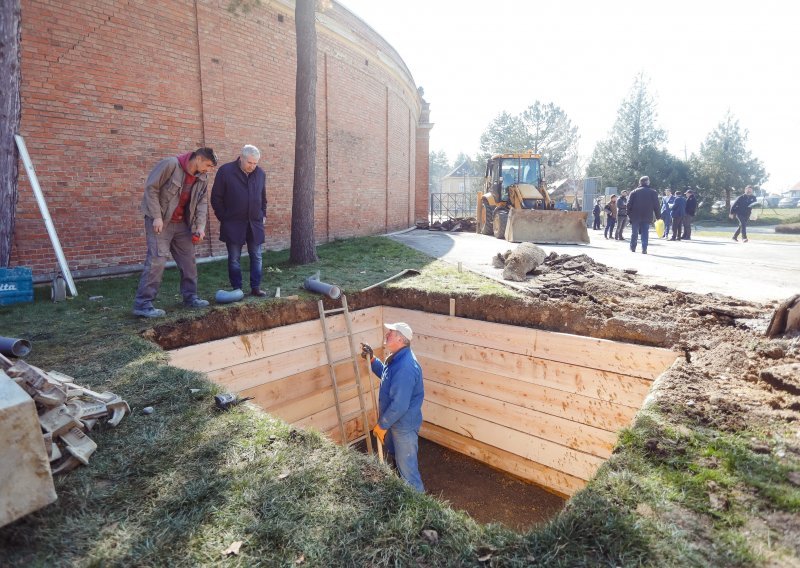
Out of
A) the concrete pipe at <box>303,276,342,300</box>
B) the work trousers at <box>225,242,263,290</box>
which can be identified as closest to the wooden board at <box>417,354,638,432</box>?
the concrete pipe at <box>303,276,342,300</box>

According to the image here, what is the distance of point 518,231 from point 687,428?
1086 centimetres

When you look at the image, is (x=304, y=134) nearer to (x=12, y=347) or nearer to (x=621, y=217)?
(x=12, y=347)

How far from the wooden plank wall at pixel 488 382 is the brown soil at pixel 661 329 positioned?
19cm

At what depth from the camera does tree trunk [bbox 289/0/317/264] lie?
8.02 metres

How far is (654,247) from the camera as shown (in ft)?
41.6

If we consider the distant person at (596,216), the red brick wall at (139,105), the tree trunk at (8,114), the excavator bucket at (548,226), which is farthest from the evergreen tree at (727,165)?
the tree trunk at (8,114)

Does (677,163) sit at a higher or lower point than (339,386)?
higher

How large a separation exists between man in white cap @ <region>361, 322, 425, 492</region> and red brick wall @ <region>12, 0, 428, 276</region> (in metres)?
5.52

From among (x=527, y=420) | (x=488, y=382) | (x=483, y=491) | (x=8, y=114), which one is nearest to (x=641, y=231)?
(x=488, y=382)

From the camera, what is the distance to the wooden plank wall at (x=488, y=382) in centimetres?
501

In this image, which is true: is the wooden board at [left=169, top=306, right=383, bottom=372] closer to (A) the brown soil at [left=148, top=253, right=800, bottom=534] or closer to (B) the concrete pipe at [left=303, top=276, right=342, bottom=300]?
(A) the brown soil at [left=148, top=253, right=800, bottom=534]

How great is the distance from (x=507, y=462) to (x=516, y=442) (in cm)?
38

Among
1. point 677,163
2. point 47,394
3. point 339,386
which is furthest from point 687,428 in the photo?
point 677,163

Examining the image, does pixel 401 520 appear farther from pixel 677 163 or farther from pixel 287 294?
pixel 677 163
